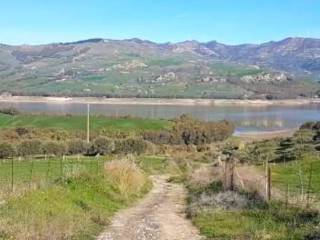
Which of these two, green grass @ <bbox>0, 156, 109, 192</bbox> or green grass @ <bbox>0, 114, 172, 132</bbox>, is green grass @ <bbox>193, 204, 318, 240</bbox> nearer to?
green grass @ <bbox>0, 156, 109, 192</bbox>

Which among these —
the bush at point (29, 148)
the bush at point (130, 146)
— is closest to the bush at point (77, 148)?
the bush at point (130, 146)

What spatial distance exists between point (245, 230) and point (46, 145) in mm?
68314

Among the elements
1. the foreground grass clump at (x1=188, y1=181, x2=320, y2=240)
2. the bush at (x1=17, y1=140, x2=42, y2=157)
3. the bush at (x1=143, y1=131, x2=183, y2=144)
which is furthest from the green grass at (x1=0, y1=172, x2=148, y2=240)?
the bush at (x1=143, y1=131, x2=183, y2=144)

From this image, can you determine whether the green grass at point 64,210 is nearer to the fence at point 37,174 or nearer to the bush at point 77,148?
the fence at point 37,174

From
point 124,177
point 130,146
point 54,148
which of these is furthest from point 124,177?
point 130,146

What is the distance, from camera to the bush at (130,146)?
81.1 meters

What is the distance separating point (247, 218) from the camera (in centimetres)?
1647

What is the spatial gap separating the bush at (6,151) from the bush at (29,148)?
1651 mm

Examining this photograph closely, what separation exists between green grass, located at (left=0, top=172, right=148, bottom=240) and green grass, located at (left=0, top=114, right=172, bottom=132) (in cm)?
9288

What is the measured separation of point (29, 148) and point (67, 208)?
6396cm

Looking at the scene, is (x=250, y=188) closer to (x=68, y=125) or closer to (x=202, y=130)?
(x=202, y=130)

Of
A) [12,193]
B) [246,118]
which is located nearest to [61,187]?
[12,193]

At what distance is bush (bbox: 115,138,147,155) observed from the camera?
266 feet

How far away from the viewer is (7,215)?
1377cm
